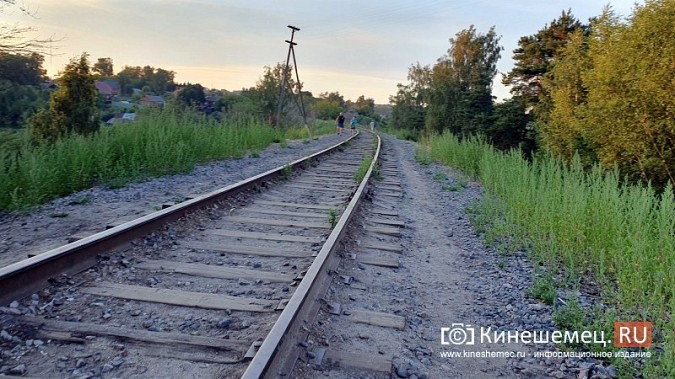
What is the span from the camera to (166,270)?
384 cm

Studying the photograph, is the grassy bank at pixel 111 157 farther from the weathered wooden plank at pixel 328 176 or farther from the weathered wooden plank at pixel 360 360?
the weathered wooden plank at pixel 360 360

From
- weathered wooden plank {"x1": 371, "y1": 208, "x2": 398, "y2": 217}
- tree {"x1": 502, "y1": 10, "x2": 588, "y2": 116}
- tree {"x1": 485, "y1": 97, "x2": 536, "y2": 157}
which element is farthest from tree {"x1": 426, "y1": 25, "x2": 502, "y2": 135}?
weathered wooden plank {"x1": 371, "y1": 208, "x2": 398, "y2": 217}

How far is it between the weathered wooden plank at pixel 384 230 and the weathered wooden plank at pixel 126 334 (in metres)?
3.27

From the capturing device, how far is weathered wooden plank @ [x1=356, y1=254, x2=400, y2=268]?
4.57m

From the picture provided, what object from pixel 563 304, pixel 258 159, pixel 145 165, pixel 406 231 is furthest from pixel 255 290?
pixel 258 159

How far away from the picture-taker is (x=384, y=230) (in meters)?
5.89

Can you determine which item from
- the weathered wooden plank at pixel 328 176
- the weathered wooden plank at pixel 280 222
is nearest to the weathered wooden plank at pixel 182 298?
the weathered wooden plank at pixel 280 222

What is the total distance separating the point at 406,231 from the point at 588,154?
7.08 m

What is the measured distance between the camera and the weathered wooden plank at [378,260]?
4.57 metres

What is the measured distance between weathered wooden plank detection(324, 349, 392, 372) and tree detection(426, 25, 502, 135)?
104ft

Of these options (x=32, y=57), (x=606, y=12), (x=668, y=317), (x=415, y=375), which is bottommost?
(x=415, y=375)

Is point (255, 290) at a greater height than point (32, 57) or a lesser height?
lesser

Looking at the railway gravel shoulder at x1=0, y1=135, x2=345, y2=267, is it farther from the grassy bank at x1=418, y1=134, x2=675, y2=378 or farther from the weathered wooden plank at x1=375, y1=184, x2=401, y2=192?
the grassy bank at x1=418, y1=134, x2=675, y2=378

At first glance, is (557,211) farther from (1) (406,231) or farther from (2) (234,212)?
(2) (234,212)
